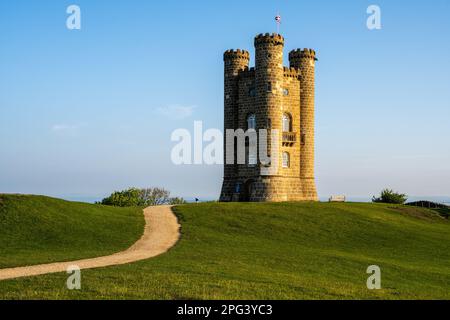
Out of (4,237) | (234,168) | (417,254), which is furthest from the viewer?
(234,168)

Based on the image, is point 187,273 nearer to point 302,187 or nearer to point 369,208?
point 369,208

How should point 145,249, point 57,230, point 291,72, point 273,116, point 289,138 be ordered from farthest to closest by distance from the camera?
1. point 291,72
2. point 289,138
3. point 273,116
4. point 57,230
5. point 145,249

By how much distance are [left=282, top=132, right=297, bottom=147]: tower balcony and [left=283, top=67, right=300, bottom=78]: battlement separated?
7440 millimetres

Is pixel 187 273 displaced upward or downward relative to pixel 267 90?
downward

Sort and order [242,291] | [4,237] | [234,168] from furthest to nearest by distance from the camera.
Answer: [234,168], [4,237], [242,291]

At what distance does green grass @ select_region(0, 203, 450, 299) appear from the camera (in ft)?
57.2

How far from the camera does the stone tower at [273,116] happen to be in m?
58.4

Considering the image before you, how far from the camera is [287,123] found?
62.3 m

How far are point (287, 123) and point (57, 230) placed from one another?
1396 inches

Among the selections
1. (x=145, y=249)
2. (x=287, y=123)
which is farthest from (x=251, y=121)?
(x=145, y=249)

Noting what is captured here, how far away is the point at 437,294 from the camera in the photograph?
822 inches

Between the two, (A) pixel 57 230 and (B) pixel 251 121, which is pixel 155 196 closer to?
(B) pixel 251 121
